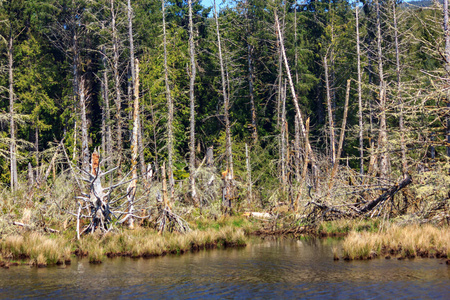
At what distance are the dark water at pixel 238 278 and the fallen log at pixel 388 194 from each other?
302cm

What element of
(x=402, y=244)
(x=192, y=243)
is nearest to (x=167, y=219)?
(x=192, y=243)

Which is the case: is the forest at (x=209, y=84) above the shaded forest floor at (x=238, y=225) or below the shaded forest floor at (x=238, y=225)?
above

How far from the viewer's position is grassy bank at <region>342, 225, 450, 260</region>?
44.4ft

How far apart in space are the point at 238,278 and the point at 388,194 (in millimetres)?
6778

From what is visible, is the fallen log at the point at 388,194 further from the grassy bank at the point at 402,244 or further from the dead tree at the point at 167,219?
the dead tree at the point at 167,219

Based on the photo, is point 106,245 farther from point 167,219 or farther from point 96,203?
point 167,219

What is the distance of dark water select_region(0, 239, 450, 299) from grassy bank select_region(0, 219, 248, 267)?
548 millimetres

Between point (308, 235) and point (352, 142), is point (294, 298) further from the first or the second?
point (352, 142)

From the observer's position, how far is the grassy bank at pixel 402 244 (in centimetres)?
1355

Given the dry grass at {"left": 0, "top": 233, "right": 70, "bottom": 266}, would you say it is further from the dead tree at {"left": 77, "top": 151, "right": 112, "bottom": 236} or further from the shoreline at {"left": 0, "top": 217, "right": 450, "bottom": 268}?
the dead tree at {"left": 77, "top": 151, "right": 112, "bottom": 236}

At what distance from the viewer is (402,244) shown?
14.0m

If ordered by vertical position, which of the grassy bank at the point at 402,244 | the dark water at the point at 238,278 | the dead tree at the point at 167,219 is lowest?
the dark water at the point at 238,278

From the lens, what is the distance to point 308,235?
19734 mm

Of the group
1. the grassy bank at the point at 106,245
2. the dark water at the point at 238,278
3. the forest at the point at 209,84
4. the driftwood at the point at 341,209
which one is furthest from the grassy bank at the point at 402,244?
the forest at the point at 209,84
